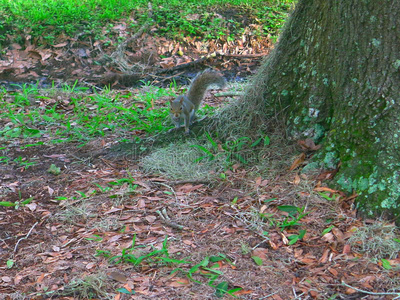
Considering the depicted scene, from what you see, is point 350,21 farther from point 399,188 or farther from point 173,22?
point 173,22

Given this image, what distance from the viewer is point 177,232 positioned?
10.2 ft

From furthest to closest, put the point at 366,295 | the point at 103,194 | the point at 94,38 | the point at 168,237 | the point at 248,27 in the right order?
the point at 248,27, the point at 94,38, the point at 103,194, the point at 168,237, the point at 366,295

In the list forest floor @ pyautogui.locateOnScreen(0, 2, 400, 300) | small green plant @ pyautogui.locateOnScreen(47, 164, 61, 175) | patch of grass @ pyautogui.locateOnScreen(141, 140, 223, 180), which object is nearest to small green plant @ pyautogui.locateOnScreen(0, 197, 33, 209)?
forest floor @ pyautogui.locateOnScreen(0, 2, 400, 300)

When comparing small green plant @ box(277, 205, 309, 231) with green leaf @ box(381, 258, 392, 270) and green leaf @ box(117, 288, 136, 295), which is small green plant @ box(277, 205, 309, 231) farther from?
green leaf @ box(117, 288, 136, 295)

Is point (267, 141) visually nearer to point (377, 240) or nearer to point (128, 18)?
point (377, 240)

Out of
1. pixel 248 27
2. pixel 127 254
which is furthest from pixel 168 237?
pixel 248 27

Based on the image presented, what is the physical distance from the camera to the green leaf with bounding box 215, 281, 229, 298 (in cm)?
246

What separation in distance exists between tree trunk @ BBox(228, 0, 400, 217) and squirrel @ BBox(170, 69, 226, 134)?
3.63 feet

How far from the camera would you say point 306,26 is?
3.67m

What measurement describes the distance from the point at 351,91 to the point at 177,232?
5.55 feet

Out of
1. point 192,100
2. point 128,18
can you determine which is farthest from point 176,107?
point 128,18

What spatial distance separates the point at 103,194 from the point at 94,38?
470 centimetres

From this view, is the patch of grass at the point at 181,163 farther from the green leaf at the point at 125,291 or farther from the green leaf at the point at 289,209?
the green leaf at the point at 125,291

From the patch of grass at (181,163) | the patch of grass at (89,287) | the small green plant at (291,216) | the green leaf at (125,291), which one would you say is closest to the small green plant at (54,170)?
the patch of grass at (181,163)
